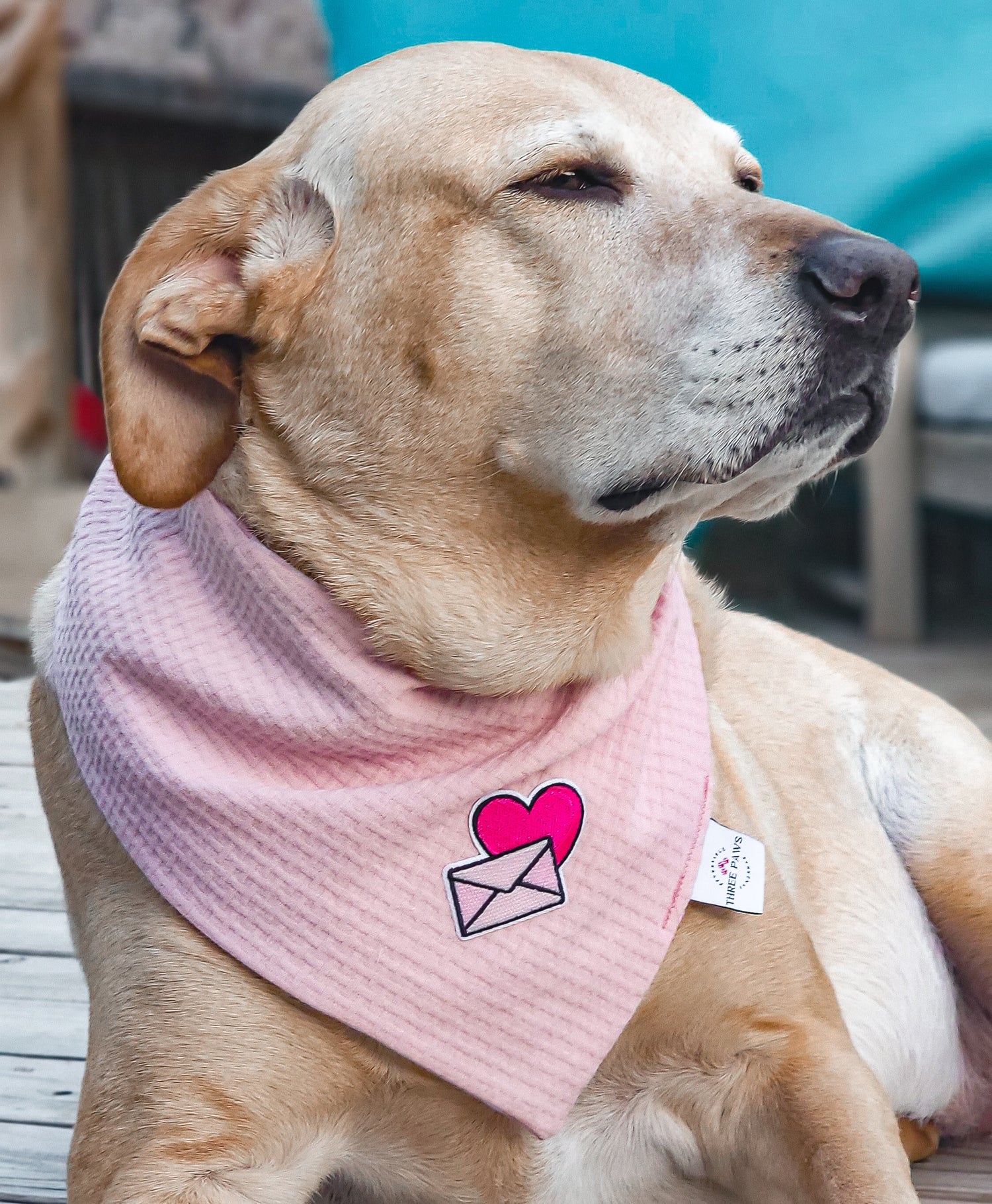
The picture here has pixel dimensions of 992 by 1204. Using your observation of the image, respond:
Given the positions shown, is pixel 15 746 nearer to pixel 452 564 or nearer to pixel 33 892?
pixel 33 892

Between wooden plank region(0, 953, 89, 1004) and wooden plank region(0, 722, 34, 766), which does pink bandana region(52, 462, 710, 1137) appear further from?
wooden plank region(0, 722, 34, 766)

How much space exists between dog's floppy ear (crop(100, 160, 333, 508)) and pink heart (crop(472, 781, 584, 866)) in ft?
1.47

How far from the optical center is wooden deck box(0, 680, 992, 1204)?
1795 mm

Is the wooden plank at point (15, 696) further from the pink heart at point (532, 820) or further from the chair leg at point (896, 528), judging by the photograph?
the chair leg at point (896, 528)

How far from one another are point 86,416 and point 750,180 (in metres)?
5.56

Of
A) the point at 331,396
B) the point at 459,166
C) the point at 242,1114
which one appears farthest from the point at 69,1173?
the point at 459,166

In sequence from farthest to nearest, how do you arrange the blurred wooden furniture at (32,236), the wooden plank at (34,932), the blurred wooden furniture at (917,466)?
the blurred wooden furniture at (32,236) → the blurred wooden furniture at (917,466) → the wooden plank at (34,932)

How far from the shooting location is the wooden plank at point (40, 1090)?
189cm

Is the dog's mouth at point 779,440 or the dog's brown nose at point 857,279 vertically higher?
the dog's brown nose at point 857,279

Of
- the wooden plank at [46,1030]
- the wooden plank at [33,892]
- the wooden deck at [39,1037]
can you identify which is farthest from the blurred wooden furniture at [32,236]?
the wooden plank at [46,1030]

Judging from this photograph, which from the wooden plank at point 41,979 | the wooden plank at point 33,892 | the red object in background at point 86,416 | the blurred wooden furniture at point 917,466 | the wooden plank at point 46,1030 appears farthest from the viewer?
the red object in background at point 86,416

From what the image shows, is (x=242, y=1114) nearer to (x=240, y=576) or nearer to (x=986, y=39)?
(x=240, y=576)

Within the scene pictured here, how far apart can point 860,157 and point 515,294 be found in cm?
371

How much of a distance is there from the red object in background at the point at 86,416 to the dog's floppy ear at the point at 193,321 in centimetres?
541
